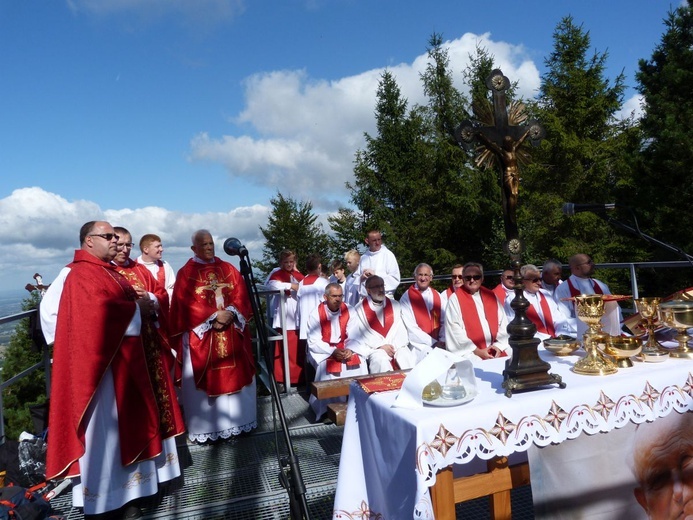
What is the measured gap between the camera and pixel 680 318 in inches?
106

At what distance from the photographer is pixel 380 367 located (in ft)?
17.7

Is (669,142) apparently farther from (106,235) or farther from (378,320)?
(106,235)

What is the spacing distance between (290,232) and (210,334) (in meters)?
23.1

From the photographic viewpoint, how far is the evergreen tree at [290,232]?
1096 inches

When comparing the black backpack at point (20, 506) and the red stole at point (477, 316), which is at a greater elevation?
the red stole at point (477, 316)

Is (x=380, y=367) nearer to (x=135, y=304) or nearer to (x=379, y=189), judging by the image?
(x=135, y=304)

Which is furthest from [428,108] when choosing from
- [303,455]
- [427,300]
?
[303,455]

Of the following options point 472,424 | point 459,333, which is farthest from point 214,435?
point 472,424

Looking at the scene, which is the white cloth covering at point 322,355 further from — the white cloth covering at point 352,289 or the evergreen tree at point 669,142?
the evergreen tree at point 669,142

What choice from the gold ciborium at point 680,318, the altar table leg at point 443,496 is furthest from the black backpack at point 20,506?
the gold ciborium at point 680,318

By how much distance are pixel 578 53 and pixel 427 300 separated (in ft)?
61.8

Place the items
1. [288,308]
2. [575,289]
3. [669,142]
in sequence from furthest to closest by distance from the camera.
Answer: [669,142], [288,308], [575,289]

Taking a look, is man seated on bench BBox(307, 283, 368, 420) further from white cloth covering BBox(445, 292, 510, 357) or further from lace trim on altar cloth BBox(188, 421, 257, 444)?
white cloth covering BBox(445, 292, 510, 357)

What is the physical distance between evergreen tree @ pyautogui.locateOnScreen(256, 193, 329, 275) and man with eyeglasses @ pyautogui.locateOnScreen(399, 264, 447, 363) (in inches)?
839
